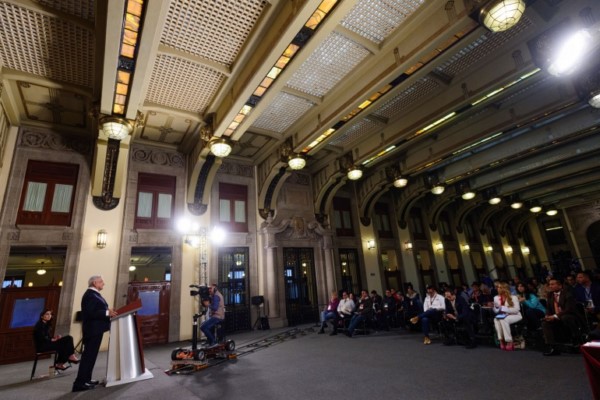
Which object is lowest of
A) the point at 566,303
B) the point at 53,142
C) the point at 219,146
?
the point at 566,303

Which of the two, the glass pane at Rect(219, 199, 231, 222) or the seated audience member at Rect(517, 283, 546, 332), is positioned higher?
the glass pane at Rect(219, 199, 231, 222)

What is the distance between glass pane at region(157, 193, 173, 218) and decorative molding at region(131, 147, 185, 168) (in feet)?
3.70

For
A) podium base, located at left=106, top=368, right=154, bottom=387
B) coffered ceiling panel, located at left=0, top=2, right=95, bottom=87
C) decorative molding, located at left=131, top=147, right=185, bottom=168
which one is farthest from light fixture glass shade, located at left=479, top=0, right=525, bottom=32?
decorative molding, located at left=131, top=147, right=185, bottom=168

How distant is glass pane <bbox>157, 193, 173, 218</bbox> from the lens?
991cm

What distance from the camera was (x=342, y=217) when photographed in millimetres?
14383

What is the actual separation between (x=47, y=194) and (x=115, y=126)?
377 cm

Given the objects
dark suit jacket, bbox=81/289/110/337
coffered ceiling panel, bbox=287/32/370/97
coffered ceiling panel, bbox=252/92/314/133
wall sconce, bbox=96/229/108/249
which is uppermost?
coffered ceiling panel, bbox=252/92/314/133

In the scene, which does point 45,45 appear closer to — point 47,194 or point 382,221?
point 47,194

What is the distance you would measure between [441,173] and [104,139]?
519 inches

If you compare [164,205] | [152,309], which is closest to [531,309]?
[152,309]

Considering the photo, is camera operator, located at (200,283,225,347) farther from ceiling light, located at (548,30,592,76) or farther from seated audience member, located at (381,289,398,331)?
ceiling light, located at (548,30,592,76)

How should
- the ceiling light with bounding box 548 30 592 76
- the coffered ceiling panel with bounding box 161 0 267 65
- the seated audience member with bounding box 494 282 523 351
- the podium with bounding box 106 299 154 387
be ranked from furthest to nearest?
the seated audience member with bounding box 494 282 523 351
the ceiling light with bounding box 548 30 592 76
the coffered ceiling panel with bounding box 161 0 267 65
the podium with bounding box 106 299 154 387

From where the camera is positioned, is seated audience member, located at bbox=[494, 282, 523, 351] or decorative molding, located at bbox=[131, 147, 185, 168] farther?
decorative molding, located at bbox=[131, 147, 185, 168]

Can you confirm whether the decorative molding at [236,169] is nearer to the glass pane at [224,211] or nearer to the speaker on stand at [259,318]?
the glass pane at [224,211]
